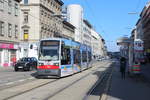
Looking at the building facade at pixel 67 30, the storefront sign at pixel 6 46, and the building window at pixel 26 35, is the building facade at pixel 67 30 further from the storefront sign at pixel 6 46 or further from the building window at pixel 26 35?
the storefront sign at pixel 6 46

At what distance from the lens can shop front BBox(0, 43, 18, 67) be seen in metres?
49.0

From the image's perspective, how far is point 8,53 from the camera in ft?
169

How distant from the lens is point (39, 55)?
968 inches

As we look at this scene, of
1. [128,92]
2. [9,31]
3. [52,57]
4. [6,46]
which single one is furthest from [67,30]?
[128,92]

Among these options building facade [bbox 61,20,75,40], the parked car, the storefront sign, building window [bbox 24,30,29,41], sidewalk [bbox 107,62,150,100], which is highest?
building facade [bbox 61,20,75,40]

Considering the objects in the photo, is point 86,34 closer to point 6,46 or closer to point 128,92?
point 6,46

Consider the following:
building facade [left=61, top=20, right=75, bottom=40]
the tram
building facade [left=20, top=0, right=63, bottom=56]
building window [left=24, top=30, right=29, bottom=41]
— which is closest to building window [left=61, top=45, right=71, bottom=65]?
the tram

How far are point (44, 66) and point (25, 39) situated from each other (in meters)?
44.3

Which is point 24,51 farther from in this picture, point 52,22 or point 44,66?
point 44,66

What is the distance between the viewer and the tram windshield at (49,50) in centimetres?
2430

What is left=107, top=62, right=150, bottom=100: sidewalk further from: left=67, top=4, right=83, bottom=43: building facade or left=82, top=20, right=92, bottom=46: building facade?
left=82, top=20, right=92, bottom=46: building facade

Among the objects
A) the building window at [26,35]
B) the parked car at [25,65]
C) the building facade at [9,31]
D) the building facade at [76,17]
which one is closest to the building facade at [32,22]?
the building window at [26,35]

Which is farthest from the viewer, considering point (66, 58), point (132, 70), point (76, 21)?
point (76, 21)

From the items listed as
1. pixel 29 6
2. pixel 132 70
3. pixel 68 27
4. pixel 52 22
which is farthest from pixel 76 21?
pixel 132 70
